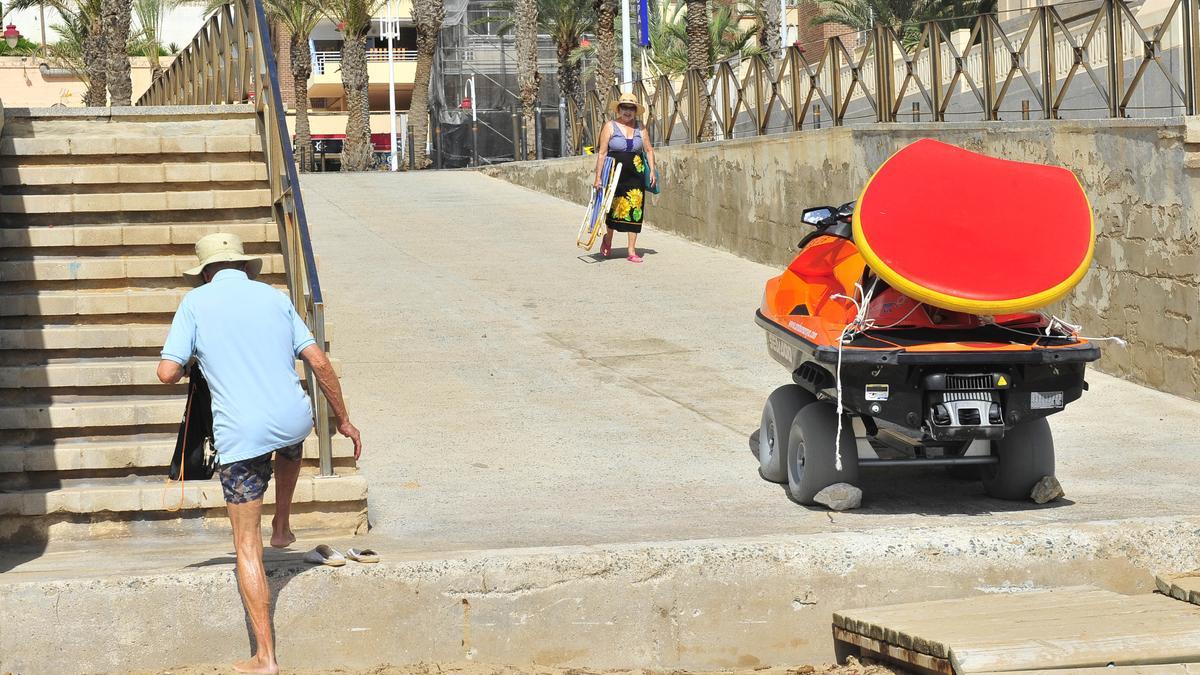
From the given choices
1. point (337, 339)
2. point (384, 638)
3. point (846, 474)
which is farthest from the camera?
point (337, 339)

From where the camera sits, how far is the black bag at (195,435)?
538 centimetres

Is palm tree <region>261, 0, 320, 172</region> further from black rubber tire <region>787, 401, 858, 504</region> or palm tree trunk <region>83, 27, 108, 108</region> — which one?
black rubber tire <region>787, 401, 858, 504</region>

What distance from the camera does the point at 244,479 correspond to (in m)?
5.22

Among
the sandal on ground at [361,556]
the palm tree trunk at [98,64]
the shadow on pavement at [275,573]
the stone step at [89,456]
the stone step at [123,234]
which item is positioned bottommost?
the shadow on pavement at [275,573]

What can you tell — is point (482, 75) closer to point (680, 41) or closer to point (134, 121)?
point (680, 41)

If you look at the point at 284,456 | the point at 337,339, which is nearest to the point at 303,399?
the point at 284,456

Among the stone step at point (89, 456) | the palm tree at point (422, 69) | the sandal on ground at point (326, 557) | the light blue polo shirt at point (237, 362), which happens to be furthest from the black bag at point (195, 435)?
the palm tree at point (422, 69)

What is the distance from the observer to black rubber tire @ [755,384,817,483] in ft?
23.7

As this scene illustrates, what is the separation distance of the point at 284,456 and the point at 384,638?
32.7 inches

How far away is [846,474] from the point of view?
6.70 metres

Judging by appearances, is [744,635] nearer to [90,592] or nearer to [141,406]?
[90,592]

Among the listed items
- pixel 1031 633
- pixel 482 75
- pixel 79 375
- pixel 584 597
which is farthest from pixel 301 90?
pixel 1031 633

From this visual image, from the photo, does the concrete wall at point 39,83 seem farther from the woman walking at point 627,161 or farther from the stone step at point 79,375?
the stone step at point 79,375

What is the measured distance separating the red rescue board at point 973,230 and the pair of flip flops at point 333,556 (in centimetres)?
247
